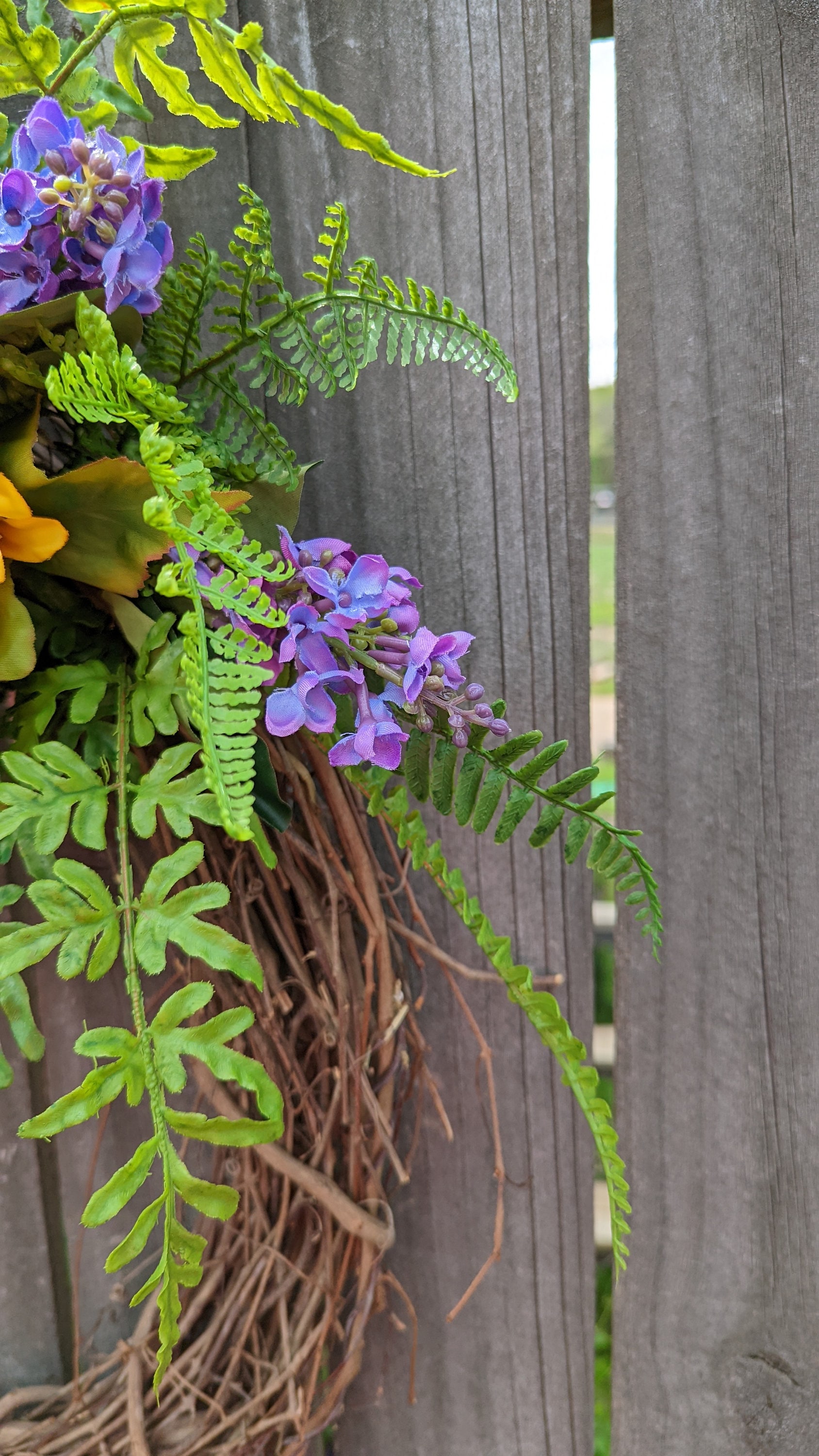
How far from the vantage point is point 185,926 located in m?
0.41

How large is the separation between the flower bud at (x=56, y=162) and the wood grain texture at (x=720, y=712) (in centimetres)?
41

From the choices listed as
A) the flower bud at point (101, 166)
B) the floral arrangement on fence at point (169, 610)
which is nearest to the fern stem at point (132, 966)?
the floral arrangement on fence at point (169, 610)

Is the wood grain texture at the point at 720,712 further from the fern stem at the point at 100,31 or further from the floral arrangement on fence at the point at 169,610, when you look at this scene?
the fern stem at the point at 100,31

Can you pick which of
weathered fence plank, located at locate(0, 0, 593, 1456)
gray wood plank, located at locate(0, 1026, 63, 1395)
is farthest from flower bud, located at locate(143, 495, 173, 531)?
gray wood plank, located at locate(0, 1026, 63, 1395)

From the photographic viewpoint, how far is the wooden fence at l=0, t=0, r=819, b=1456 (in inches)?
25.0

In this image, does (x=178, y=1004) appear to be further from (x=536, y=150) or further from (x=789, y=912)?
(x=536, y=150)

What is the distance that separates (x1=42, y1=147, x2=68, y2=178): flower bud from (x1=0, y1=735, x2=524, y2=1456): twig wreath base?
329 mm

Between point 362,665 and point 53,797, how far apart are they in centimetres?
17

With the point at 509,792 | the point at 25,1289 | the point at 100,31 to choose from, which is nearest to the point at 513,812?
the point at 509,792

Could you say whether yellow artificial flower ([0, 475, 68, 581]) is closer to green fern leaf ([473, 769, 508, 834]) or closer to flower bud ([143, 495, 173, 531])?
flower bud ([143, 495, 173, 531])

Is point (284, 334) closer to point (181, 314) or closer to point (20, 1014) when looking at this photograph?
point (181, 314)

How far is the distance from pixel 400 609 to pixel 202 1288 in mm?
524

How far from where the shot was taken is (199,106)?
1.42 feet

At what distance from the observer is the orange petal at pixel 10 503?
404 millimetres
